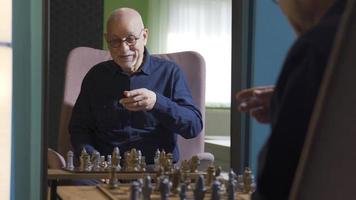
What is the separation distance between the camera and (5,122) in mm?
1100

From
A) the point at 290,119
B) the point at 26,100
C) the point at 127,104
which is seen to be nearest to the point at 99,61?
the point at 127,104

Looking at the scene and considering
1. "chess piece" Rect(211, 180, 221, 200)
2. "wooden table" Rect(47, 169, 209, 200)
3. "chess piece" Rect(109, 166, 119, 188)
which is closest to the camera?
"chess piece" Rect(211, 180, 221, 200)

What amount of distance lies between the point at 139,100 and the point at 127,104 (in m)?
0.05

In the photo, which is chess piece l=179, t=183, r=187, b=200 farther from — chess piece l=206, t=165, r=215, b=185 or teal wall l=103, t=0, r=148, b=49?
teal wall l=103, t=0, r=148, b=49

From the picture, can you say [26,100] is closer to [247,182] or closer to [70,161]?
[70,161]

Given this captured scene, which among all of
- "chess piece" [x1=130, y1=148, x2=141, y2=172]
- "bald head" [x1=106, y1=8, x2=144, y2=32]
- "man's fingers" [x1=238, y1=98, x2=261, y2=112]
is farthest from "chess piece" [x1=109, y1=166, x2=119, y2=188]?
"man's fingers" [x1=238, y1=98, x2=261, y2=112]

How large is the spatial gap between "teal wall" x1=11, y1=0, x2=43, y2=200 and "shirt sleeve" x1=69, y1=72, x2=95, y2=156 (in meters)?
0.11

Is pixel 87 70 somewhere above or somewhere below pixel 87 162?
above

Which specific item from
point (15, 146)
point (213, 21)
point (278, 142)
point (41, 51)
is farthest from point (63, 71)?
point (278, 142)

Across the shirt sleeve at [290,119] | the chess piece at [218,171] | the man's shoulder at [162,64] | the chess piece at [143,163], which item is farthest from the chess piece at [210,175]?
the shirt sleeve at [290,119]

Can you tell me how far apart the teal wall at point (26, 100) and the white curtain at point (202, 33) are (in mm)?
258

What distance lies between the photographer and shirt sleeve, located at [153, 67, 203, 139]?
137 cm

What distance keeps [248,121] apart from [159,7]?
321 millimetres

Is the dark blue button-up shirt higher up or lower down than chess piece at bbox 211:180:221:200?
higher up
